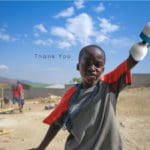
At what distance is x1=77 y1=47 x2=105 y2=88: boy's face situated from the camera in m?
2.08

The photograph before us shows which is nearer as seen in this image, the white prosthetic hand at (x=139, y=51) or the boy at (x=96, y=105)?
the white prosthetic hand at (x=139, y=51)

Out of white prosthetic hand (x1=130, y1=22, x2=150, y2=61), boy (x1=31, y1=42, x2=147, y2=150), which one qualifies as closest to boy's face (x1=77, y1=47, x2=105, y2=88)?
boy (x1=31, y1=42, x2=147, y2=150)

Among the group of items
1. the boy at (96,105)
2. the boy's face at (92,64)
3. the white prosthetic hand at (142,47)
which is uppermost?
the white prosthetic hand at (142,47)

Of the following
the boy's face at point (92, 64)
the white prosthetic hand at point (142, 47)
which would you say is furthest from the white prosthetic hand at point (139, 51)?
the boy's face at point (92, 64)

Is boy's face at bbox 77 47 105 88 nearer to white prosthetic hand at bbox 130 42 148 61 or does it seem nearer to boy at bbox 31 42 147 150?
boy at bbox 31 42 147 150

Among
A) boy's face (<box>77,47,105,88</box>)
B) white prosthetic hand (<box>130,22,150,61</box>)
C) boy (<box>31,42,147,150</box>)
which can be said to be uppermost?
white prosthetic hand (<box>130,22,150,61</box>)

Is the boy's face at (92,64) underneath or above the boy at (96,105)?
above

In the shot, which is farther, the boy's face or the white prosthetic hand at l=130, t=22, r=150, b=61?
the boy's face

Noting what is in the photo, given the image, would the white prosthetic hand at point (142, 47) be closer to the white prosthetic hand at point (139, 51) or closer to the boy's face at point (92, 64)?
the white prosthetic hand at point (139, 51)

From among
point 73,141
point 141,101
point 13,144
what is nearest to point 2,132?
point 13,144

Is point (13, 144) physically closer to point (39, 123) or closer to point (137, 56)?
point (39, 123)

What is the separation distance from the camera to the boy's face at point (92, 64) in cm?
208

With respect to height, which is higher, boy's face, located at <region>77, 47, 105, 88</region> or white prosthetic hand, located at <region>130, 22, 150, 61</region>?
white prosthetic hand, located at <region>130, 22, 150, 61</region>

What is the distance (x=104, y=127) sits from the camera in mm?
2055
